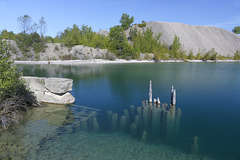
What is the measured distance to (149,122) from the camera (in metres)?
15.7

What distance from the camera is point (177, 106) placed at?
20.5m

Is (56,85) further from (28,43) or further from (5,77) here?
(28,43)

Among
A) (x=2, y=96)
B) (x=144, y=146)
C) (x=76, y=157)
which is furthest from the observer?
(x=2, y=96)

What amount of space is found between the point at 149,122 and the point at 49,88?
42.4ft

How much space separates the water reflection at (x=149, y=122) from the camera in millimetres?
13211

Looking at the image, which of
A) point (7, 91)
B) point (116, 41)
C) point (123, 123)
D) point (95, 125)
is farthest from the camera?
point (116, 41)

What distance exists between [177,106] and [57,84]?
15.8 metres

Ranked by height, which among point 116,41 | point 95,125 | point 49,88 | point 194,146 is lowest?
point 194,146

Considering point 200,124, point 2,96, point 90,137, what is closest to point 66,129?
point 90,137

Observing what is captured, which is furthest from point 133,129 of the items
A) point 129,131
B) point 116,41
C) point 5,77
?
Answer: point 116,41

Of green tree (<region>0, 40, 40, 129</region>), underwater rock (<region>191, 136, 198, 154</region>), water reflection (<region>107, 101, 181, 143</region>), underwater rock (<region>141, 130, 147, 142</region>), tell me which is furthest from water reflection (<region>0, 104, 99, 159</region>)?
underwater rock (<region>191, 136, 198, 154</region>)

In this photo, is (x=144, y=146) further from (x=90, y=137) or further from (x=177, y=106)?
(x=177, y=106)

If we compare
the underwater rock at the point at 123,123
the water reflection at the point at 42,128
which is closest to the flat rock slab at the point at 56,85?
the water reflection at the point at 42,128

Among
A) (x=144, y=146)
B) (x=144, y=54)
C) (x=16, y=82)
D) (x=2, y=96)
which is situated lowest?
(x=144, y=146)
